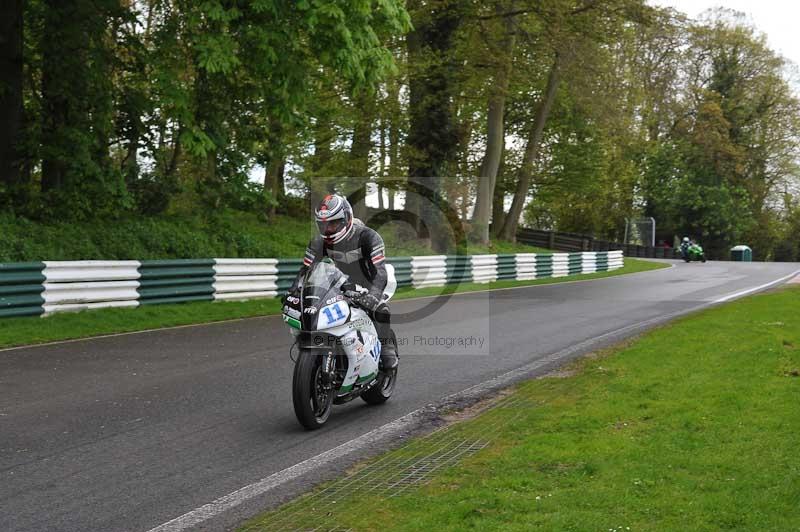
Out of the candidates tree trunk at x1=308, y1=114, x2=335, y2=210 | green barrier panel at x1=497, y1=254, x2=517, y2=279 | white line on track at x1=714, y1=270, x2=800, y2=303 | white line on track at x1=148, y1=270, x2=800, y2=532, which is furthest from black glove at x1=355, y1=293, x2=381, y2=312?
tree trunk at x1=308, y1=114, x2=335, y2=210

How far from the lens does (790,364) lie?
938 cm

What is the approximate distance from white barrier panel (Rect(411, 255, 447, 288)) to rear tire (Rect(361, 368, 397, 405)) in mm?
14646

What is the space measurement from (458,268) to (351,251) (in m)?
→ 18.0

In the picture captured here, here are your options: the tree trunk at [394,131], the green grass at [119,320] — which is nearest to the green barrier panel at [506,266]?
the tree trunk at [394,131]

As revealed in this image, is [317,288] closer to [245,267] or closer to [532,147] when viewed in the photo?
[245,267]

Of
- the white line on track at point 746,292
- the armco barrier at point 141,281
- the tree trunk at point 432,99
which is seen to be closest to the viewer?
the armco barrier at point 141,281

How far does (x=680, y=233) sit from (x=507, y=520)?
215 feet

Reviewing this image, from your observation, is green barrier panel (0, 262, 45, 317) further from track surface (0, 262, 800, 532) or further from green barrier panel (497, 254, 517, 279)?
green barrier panel (497, 254, 517, 279)

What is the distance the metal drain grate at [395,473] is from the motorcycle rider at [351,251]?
1.24 m

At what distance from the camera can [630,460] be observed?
5.84m

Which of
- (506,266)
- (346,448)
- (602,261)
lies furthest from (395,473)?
(602,261)

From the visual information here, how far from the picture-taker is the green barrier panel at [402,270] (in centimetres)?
2245

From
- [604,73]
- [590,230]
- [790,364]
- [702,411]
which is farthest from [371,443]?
[590,230]

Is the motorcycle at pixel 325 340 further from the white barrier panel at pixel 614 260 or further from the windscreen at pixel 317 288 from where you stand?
the white barrier panel at pixel 614 260
